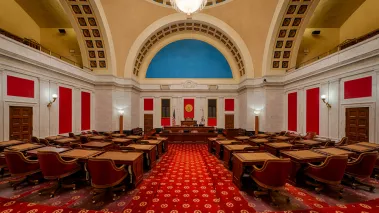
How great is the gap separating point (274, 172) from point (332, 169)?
149cm

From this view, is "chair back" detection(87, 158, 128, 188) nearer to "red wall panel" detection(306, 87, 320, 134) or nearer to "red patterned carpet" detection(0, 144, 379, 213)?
"red patterned carpet" detection(0, 144, 379, 213)

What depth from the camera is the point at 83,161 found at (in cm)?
419

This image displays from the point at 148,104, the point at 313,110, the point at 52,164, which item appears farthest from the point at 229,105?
the point at 52,164

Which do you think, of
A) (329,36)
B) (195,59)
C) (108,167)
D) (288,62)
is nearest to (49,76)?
(108,167)

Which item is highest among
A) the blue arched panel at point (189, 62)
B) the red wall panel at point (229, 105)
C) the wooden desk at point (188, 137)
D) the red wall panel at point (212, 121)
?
the blue arched panel at point (189, 62)

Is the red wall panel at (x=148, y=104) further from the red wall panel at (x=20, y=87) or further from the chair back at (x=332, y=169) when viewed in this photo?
the chair back at (x=332, y=169)

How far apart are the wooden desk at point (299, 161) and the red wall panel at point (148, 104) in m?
13.8

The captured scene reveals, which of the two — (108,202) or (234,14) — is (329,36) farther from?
(108,202)

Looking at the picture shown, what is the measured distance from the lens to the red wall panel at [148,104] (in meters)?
16.7

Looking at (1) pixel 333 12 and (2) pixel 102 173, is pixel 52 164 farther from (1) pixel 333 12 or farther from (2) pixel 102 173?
(1) pixel 333 12

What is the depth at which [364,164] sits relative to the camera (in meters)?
4.12

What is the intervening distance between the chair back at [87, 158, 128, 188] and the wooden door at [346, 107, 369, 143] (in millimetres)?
9614

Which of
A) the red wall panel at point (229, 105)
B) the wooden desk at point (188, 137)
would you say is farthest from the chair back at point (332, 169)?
the red wall panel at point (229, 105)

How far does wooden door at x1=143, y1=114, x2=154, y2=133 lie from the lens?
16.6 m
